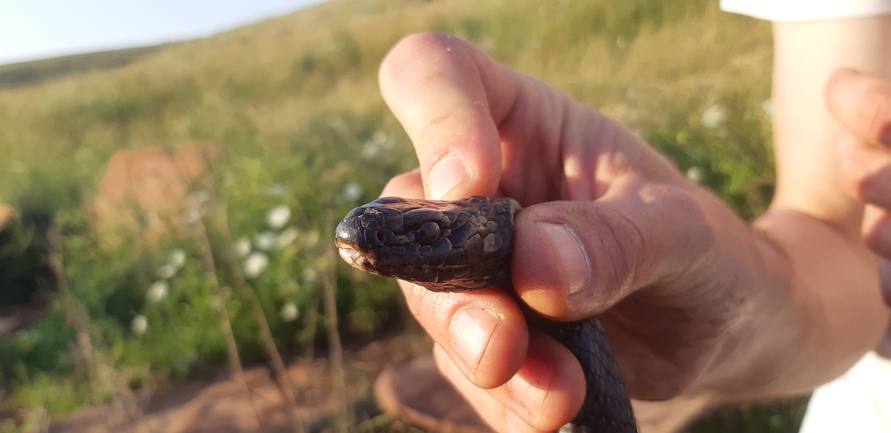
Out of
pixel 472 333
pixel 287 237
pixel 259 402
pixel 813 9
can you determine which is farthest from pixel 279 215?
pixel 813 9

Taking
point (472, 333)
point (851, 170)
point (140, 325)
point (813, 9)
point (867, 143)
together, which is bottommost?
point (140, 325)

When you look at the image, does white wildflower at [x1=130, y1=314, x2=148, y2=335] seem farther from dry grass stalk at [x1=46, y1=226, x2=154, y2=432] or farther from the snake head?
the snake head

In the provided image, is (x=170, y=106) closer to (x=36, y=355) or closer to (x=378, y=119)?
(x=378, y=119)

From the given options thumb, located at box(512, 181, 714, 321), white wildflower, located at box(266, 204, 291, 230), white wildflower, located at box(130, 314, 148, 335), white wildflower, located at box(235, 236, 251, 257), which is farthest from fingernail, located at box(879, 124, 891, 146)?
white wildflower, located at box(130, 314, 148, 335)

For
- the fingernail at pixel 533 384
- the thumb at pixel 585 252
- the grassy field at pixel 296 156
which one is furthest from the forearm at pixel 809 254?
the grassy field at pixel 296 156

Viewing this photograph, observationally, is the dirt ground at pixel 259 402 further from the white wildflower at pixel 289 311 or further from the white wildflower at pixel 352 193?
the white wildflower at pixel 352 193

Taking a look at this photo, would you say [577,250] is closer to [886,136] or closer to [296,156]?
[886,136]
